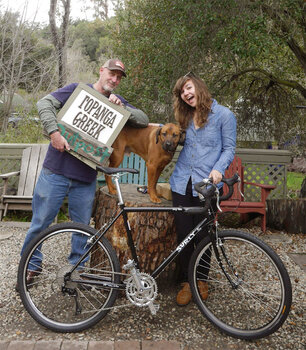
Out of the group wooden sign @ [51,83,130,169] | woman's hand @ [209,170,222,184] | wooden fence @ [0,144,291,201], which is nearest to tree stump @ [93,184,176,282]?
wooden sign @ [51,83,130,169]

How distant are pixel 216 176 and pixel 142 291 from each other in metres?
1.03

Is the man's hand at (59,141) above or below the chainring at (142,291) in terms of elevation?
above

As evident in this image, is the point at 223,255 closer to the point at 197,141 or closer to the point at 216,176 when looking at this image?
the point at 216,176

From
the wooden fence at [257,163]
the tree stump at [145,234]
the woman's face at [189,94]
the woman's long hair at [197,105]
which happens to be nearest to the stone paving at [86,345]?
the tree stump at [145,234]

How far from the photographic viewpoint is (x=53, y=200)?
3074 mm

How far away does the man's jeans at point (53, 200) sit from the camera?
3.04 metres

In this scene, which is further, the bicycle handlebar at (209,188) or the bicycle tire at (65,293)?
the bicycle tire at (65,293)

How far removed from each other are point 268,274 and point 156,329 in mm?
1256

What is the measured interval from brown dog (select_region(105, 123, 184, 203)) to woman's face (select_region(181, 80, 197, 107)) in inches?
9.2

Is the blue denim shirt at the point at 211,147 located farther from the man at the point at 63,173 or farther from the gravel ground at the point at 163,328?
the gravel ground at the point at 163,328

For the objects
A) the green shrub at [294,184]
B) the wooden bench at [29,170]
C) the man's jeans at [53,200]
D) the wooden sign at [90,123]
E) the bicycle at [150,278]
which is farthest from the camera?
the green shrub at [294,184]

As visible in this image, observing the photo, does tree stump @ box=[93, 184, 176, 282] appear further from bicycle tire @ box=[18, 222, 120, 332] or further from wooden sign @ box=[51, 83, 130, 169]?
wooden sign @ box=[51, 83, 130, 169]

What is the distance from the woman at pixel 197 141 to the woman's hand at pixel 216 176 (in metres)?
0.01

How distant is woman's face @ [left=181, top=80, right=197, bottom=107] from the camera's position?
279 cm
